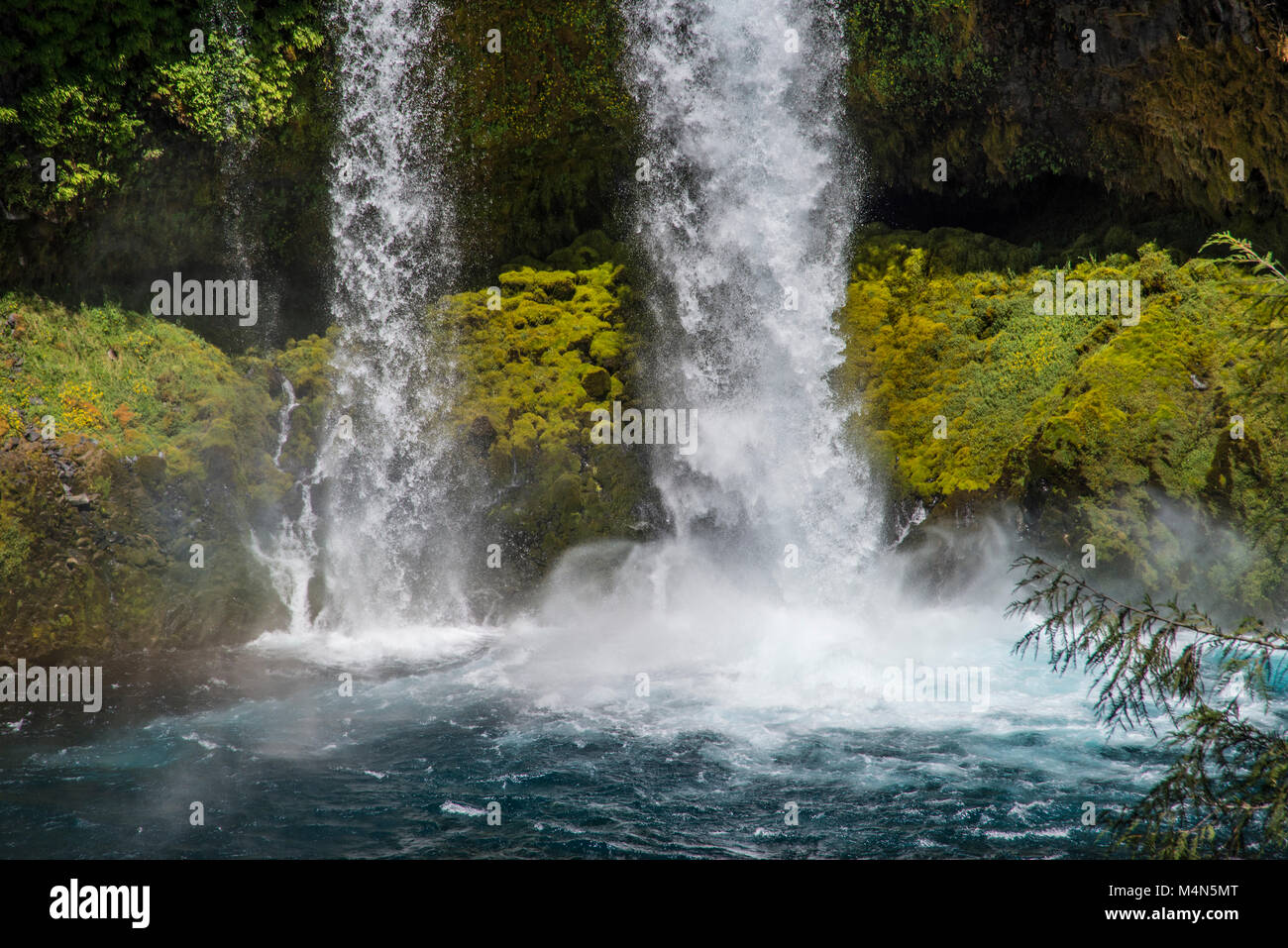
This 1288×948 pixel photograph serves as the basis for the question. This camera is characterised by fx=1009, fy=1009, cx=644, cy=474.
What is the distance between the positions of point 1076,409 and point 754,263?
5071mm

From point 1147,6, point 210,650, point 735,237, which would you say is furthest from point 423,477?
point 1147,6

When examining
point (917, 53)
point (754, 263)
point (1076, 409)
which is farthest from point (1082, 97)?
point (754, 263)

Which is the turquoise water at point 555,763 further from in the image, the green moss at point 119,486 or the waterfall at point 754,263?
the waterfall at point 754,263

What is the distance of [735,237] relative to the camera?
1534 centimetres

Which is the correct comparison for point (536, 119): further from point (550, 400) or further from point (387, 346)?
point (550, 400)

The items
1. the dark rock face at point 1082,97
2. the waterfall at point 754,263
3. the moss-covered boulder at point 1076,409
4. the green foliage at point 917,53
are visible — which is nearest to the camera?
the dark rock face at point 1082,97

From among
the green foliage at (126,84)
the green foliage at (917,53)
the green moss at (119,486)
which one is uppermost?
the green foliage at (917,53)

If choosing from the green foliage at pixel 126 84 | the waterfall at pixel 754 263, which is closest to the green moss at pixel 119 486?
the green foliage at pixel 126 84

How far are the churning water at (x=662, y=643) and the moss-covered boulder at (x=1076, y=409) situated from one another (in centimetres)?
82

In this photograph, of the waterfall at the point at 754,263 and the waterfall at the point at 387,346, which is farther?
the waterfall at the point at 754,263

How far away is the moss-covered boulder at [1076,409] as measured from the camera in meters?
13.0

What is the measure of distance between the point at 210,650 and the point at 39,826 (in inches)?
187

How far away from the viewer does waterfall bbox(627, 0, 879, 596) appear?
14742 millimetres

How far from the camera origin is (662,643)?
12453 millimetres
